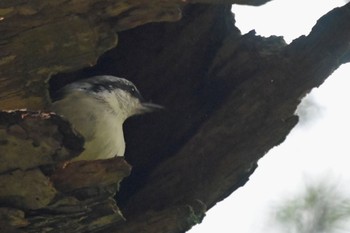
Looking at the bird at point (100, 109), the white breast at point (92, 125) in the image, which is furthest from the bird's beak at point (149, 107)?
the white breast at point (92, 125)

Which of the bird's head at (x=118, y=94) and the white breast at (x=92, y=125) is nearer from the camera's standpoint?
the white breast at (x=92, y=125)

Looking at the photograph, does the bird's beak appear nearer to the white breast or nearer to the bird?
the bird

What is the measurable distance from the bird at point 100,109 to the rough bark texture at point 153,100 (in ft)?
0.28

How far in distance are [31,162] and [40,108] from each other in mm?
477

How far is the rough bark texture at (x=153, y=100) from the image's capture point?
9.73 ft

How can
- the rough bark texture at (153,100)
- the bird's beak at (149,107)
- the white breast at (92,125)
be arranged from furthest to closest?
the bird's beak at (149,107) → the white breast at (92,125) → the rough bark texture at (153,100)

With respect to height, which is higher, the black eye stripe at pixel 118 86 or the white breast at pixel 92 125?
the black eye stripe at pixel 118 86

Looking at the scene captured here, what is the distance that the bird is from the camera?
3863 millimetres

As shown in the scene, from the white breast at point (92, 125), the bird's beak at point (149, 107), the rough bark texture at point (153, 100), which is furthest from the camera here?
the bird's beak at point (149, 107)

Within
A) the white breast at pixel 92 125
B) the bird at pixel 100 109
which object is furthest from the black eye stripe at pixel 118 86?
the white breast at pixel 92 125

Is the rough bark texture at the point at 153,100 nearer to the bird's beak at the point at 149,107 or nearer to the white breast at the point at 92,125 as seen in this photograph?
the bird's beak at the point at 149,107

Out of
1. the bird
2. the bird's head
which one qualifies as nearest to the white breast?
the bird

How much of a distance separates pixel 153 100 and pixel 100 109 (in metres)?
0.27

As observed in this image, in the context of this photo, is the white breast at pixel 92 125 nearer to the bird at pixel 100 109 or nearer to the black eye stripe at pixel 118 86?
the bird at pixel 100 109
